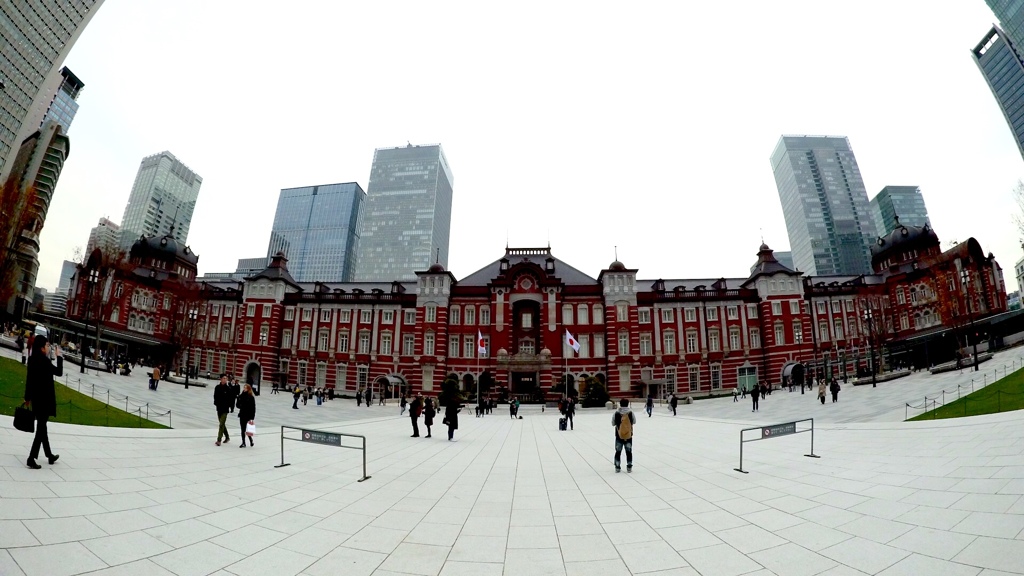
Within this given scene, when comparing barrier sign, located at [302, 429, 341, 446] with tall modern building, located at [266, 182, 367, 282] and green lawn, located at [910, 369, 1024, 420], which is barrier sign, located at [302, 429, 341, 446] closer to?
green lawn, located at [910, 369, 1024, 420]

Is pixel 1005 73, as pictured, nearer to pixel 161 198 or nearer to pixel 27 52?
pixel 27 52

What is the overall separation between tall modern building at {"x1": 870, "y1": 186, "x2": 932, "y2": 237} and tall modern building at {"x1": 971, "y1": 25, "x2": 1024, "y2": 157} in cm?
6017

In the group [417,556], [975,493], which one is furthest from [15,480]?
[975,493]

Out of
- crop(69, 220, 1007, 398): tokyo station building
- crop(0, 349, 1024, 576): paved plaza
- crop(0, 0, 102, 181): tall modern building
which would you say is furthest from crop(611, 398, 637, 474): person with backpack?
crop(0, 0, 102, 181): tall modern building

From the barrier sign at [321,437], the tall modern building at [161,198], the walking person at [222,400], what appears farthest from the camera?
the tall modern building at [161,198]

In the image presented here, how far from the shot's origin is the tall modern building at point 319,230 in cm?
14850

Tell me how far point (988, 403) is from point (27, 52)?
101m

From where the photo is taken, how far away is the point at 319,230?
153m

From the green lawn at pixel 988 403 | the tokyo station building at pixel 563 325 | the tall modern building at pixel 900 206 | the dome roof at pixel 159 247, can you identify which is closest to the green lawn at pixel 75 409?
the green lawn at pixel 988 403

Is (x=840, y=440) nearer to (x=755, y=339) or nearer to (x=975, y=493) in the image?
(x=975, y=493)

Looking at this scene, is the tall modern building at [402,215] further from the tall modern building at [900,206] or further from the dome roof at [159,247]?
the tall modern building at [900,206]

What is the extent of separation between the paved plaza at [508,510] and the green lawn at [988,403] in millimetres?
3690

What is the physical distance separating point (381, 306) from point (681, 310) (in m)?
37.6

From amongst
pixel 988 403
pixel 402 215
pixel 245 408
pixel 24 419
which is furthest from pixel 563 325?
pixel 402 215
